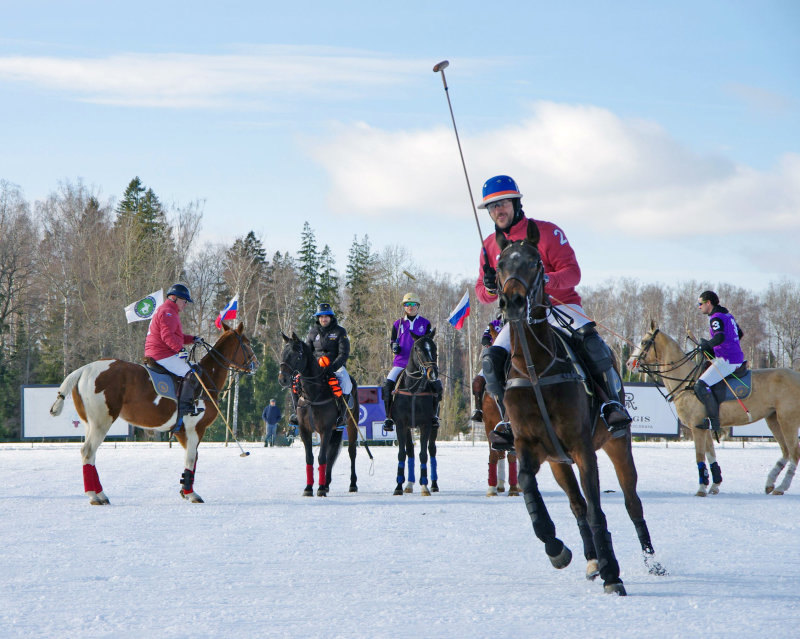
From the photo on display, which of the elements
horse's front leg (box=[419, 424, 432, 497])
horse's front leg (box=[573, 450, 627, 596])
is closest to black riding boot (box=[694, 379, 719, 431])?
horse's front leg (box=[419, 424, 432, 497])

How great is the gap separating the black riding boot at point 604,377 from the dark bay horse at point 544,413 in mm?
231

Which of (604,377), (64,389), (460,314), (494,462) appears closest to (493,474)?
(494,462)

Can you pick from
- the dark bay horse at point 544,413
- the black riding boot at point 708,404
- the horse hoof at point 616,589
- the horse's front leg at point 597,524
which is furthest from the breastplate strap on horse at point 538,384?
the black riding boot at point 708,404

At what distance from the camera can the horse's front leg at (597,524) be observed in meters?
5.68

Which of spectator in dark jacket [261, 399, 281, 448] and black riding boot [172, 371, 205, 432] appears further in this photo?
spectator in dark jacket [261, 399, 281, 448]

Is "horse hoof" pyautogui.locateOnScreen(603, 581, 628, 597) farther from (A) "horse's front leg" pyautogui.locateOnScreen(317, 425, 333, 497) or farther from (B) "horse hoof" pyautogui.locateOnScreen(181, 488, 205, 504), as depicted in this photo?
→ (A) "horse's front leg" pyautogui.locateOnScreen(317, 425, 333, 497)

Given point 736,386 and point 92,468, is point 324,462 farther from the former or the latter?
point 736,386

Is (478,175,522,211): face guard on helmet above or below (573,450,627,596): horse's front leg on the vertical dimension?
above

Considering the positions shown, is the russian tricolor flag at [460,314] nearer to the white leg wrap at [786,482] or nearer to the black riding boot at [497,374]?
the white leg wrap at [786,482]

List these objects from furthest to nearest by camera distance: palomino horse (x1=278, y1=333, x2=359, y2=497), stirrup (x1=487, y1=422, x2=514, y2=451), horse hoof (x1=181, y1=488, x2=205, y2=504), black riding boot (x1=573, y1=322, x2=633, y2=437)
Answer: palomino horse (x1=278, y1=333, x2=359, y2=497), horse hoof (x1=181, y1=488, x2=205, y2=504), stirrup (x1=487, y1=422, x2=514, y2=451), black riding boot (x1=573, y1=322, x2=633, y2=437)

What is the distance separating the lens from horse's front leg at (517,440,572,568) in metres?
5.87

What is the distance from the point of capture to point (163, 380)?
12422 mm

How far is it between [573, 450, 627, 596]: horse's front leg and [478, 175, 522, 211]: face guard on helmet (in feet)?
6.49

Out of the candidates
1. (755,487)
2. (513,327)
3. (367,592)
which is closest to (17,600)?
(367,592)
